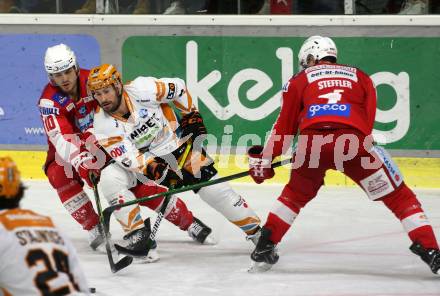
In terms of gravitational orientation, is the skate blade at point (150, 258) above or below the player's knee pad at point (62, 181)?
below

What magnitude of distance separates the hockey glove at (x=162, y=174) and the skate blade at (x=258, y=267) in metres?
0.66

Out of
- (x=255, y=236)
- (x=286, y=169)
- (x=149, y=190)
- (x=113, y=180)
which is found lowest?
(x=286, y=169)

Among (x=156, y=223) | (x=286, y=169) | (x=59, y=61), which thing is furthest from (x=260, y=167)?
(x=286, y=169)

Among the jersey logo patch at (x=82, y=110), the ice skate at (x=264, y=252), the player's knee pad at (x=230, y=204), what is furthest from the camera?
the jersey logo patch at (x=82, y=110)

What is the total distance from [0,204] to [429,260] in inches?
90.5

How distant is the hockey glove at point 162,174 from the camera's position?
580 centimetres

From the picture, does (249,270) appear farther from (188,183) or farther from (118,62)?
(118,62)

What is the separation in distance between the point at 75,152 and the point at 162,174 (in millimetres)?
455

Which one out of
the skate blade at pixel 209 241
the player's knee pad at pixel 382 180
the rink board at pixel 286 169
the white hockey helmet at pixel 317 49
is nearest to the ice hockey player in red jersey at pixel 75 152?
the skate blade at pixel 209 241

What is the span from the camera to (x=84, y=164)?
581cm

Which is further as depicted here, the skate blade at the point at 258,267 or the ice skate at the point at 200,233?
the ice skate at the point at 200,233

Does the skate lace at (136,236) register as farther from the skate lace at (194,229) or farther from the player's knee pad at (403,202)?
the player's knee pad at (403,202)

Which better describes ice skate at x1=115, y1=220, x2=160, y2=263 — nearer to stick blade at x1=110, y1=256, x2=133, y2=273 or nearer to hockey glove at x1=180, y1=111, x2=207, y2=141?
stick blade at x1=110, y1=256, x2=133, y2=273

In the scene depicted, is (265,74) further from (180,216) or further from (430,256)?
(430,256)
